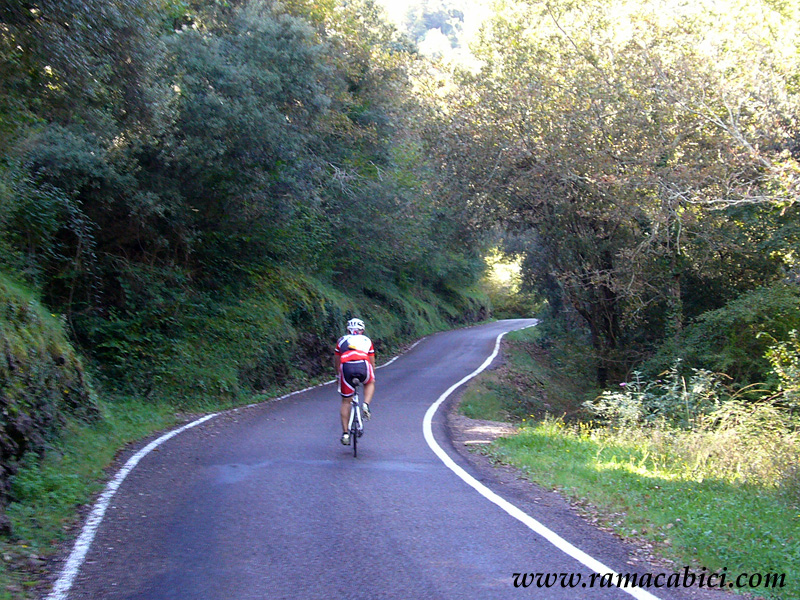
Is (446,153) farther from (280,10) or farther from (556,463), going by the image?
(556,463)

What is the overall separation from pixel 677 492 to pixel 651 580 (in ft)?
10.0

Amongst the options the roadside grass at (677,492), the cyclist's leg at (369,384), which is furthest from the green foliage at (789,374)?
the cyclist's leg at (369,384)

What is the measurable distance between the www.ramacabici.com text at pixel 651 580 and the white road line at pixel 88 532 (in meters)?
3.26

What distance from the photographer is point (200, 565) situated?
5512 millimetres

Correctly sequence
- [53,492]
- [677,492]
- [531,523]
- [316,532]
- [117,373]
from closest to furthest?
1. [316,532]
2. [531,523]
3. [53,492]
4. [677,492]
5. [117,373]

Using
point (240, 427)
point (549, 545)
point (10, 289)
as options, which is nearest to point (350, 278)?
point (240, 427)

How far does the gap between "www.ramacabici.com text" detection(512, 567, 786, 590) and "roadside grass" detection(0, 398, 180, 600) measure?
361 cm

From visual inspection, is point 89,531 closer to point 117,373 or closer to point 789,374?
point 117,373

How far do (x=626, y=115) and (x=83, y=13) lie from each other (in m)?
11.9

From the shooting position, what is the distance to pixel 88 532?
6.38m

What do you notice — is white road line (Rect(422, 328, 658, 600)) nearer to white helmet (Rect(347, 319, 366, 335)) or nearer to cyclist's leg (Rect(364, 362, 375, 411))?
cyclist's leg (Rect(364, 362, 375, 411))

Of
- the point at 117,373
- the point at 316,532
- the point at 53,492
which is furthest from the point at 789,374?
the point at 117,373

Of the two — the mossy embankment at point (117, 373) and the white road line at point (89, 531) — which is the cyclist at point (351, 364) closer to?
the white road line at point (89, 531)

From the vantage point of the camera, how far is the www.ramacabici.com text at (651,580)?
5.18 m
